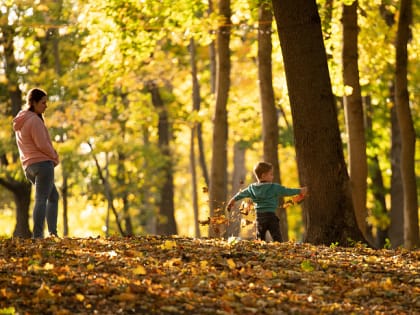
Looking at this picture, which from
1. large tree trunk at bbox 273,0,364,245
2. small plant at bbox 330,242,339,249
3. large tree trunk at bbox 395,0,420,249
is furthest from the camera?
large tree trunk at bbox 395,0,420,249

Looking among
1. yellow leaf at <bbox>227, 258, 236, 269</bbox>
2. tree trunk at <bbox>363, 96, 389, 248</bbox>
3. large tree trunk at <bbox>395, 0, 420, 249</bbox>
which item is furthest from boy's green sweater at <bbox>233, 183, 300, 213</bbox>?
tree trunk at <bbox>363, 96, 389, 248</bbox>

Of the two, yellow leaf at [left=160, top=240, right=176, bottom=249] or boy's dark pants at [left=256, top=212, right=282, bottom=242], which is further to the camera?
boy's dark pants at [left=256, top=212, right=282, bottom=242]

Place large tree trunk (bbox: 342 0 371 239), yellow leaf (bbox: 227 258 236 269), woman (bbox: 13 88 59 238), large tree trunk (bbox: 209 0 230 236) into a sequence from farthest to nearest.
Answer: large tree trunk (bbox: 209 0 230 236) → large tree trunk (bbox: 342 0 371 239) → woman (bbox: 13 88 59 238) → yellow leaf (bbox: 227 258 236 269)

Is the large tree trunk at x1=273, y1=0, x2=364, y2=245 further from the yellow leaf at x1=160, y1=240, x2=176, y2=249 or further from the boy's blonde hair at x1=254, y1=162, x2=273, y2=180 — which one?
the yellow leaf at x1=160, y1=240, x2=176, y2=249

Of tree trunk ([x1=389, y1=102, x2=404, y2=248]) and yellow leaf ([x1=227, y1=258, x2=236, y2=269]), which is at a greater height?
tree trunk ([x1=389, y1=102, x2=404, y2=248])

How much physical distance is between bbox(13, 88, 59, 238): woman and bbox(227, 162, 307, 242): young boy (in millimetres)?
2362

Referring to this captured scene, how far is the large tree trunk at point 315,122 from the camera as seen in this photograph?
40.9 feet

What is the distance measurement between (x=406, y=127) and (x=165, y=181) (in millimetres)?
16671

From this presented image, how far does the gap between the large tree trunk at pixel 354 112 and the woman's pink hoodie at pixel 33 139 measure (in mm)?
6768

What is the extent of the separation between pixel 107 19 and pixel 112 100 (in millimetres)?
13336

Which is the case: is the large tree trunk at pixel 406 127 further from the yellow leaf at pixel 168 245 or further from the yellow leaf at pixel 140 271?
the yellow leaf at pixel 140 271

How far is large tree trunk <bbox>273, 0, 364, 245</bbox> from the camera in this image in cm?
1247

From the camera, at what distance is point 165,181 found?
3572 cm

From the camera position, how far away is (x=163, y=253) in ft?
34.6
